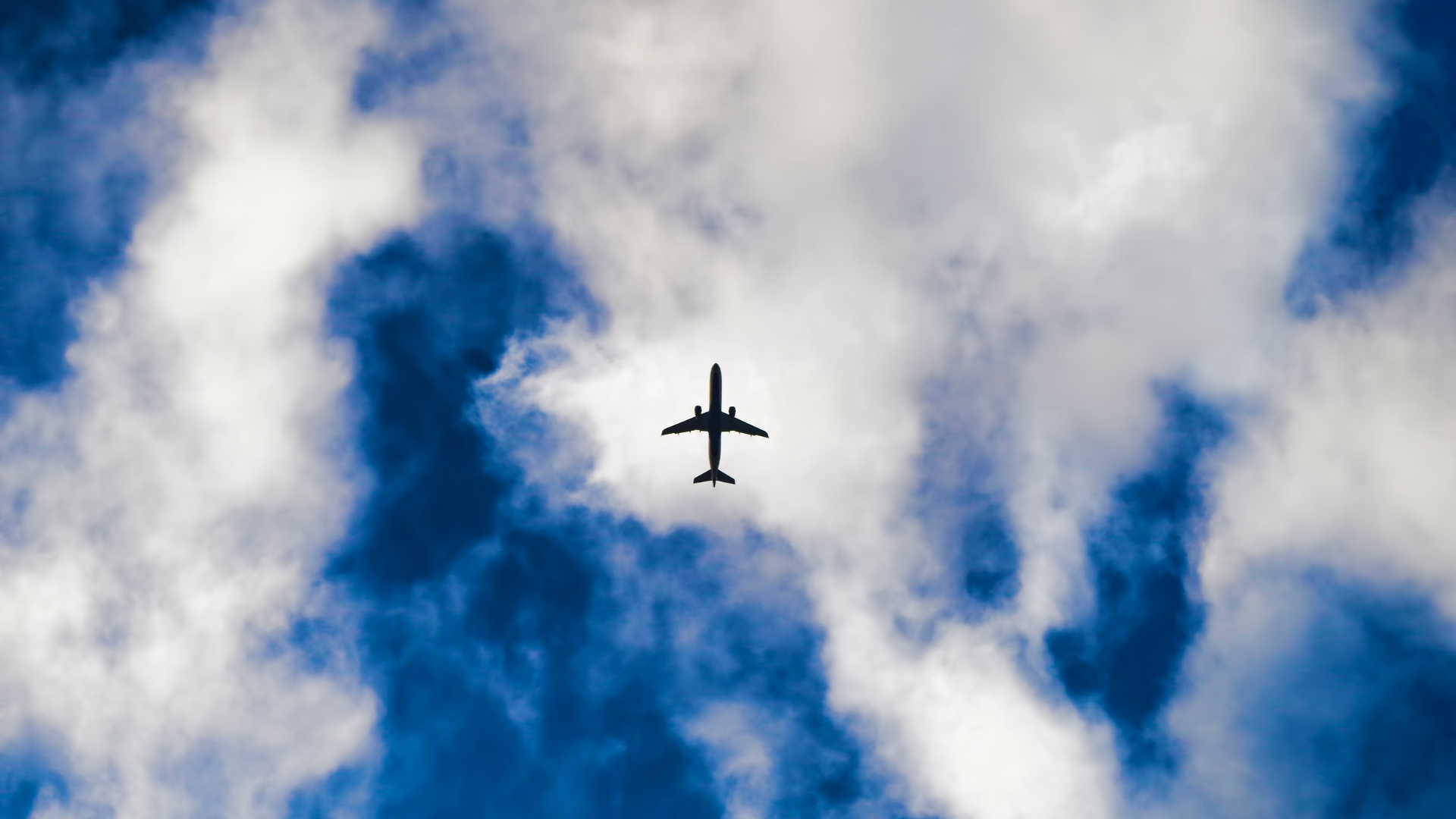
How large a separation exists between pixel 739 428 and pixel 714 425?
26.2 feet

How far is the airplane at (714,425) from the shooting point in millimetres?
172000

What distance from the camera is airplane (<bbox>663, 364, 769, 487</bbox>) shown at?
172 metres

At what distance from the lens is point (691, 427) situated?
177250 mm

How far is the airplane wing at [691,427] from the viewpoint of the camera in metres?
175

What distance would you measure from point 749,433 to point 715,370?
18849 millimetres

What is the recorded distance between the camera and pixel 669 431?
7072 inches

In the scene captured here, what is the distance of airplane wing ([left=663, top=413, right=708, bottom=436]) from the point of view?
175m

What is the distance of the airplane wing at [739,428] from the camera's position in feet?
582

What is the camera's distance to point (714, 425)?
6890 inches

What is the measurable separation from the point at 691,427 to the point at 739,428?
33.1 ft

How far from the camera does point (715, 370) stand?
171 meters

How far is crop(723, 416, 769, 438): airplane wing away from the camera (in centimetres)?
17725

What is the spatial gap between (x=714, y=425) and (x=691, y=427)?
5018mm

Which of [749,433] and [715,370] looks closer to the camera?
[715,370]
